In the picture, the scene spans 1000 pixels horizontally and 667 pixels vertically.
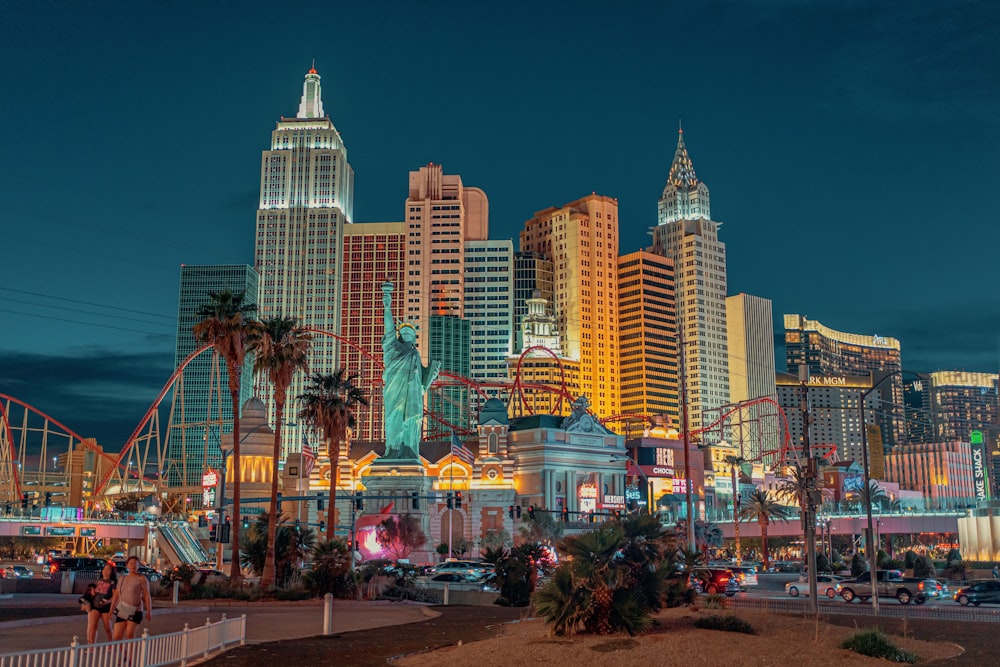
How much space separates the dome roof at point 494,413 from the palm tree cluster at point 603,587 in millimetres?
93565

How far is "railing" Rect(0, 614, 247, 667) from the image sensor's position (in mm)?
15766

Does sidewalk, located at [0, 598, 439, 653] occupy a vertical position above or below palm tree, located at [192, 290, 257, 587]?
below

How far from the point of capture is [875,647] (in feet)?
74.5

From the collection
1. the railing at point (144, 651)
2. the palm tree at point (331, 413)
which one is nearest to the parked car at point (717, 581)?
the railing at point (144, 651)

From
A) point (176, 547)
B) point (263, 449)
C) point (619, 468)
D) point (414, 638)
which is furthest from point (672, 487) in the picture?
point (414, 638)

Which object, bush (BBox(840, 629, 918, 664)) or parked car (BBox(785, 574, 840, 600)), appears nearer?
bush (BBox(840, 629, 918, 664))

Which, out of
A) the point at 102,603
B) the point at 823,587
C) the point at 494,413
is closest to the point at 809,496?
the point at 823,587

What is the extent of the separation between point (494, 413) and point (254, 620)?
3444 inches

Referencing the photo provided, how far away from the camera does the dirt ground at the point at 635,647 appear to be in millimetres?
21797

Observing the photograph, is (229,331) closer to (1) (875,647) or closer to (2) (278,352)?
(2) (278,352)

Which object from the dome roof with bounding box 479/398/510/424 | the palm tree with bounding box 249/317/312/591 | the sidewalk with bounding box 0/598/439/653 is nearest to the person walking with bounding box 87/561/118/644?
the sidewalk with bounding box 0/598/439/653

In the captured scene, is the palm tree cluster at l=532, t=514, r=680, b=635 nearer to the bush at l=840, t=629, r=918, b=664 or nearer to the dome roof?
the bush at l=840, t=629, r=918, b=664

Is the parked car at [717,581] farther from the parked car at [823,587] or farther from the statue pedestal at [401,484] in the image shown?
the statue pedestal at [401,484]

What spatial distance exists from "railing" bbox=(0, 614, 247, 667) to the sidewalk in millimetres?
1178
